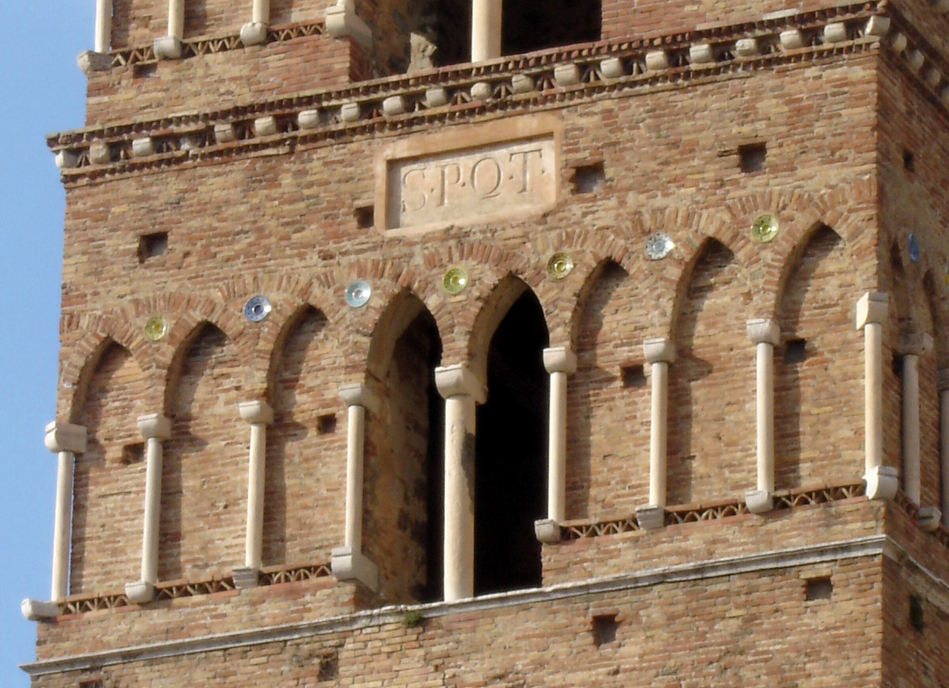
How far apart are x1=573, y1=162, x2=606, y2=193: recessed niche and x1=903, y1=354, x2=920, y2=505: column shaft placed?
222cm

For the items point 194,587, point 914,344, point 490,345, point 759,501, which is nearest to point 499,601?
point 759,501

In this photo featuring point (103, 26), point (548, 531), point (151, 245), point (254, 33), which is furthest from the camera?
point (103, 26)

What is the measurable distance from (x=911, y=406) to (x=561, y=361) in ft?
6.99

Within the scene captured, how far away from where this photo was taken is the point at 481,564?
31016 millimetres

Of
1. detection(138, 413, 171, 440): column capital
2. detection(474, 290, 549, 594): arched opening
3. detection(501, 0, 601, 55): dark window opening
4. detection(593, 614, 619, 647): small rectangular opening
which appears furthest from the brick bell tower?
detection(501, 0, 601, 55): dark window opening

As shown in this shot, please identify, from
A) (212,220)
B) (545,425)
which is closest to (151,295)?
(212,220)

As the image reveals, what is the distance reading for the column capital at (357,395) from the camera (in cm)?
2880

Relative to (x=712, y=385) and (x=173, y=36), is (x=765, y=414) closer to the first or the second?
(x=712, y=385)

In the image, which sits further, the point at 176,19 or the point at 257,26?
the point at 176,19

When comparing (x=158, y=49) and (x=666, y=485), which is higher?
(x=158, y=49)

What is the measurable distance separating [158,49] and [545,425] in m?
3.57

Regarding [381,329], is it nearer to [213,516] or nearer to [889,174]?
[213,516]

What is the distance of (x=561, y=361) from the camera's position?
92.9 feet

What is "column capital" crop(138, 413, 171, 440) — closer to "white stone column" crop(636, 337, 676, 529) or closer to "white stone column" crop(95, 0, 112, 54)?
"white stone column" crop(95, 0, 112, 54)
